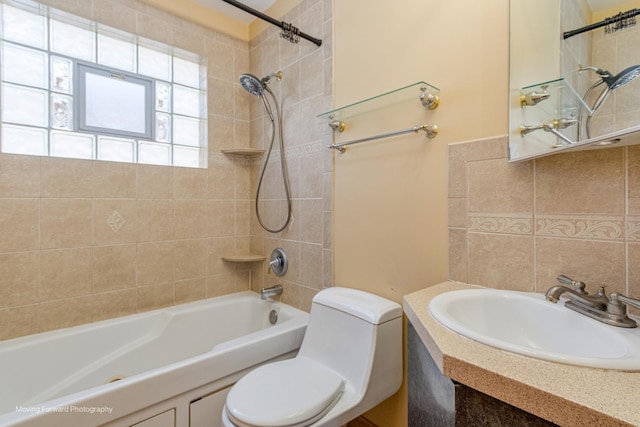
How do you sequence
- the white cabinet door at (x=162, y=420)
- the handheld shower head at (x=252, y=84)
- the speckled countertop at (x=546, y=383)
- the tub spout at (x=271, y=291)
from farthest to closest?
the tub spout at (x=271, y=291), the handheld shower head at (x=252, y=84), the white cabinet door at (x=162, y=420), the speckled countertop at (x=546, y=383)

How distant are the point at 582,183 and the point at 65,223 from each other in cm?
234

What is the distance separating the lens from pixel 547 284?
0.97 meters

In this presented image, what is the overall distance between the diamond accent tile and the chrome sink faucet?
211cm

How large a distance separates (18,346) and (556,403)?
6.99 feet

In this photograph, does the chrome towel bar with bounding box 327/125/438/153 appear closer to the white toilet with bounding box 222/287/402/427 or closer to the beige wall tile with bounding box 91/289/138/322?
the white toilet with bounding box 222/287/402/427

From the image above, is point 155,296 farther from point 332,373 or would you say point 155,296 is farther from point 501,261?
point 501,261

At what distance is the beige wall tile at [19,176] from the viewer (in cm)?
147

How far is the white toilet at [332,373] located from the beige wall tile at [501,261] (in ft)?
1.30

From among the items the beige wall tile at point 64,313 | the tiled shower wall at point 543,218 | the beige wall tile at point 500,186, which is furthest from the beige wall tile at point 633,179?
the beige wall tile at point 64,313

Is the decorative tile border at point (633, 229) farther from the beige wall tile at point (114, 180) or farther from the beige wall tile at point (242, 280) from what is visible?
the beige wall tile at point (114, 180)

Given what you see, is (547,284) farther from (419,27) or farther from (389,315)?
(419,27)

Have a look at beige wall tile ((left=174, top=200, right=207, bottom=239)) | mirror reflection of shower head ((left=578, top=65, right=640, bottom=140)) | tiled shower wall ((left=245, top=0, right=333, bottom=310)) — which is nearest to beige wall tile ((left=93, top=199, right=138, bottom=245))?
beige wall tile ((left=174, top=200, right=207, bottom=239))

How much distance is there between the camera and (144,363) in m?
1.69

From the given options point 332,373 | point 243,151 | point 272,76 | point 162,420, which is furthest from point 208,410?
point 272,76
